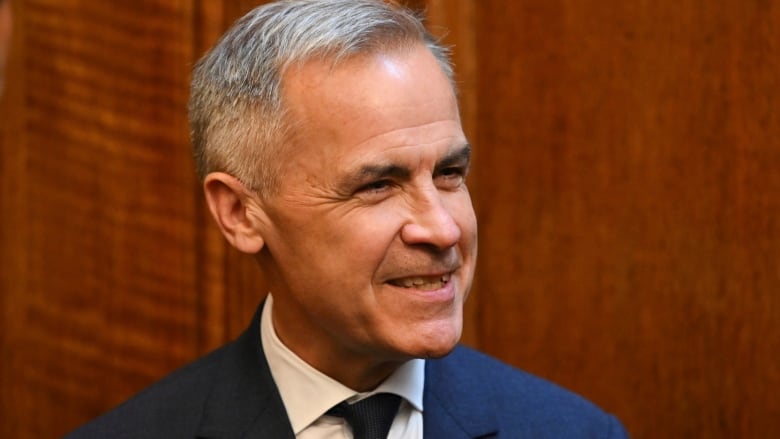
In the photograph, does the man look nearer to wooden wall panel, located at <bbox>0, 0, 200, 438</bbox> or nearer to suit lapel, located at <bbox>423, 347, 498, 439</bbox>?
suit lapel, located at <bbox>423, 347, 498, 439</bbox>

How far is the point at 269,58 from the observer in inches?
93.0

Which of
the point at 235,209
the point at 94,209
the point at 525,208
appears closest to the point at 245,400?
the point at 235,209

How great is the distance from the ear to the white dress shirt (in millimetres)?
206

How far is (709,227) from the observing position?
2791 mm

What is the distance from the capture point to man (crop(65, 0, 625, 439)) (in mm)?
2283

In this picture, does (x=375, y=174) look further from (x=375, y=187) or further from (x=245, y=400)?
(x=245, y=400)

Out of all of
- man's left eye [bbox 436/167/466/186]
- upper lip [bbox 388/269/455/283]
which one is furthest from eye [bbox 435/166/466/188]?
upper lip [bbox 388/269/455/283]

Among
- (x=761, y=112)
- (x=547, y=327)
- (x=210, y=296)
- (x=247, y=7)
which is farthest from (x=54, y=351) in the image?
(x=761, y=112)

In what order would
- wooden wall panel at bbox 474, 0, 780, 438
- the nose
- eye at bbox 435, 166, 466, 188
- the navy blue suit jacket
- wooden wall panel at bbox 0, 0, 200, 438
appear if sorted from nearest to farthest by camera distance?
the nose < eye at bbox 435, 166, 466, 188 < the navy blue suit jacket < wooden wall panel at bbox 474, 0, 780, 438 < wooden wall panel at bbox 0, 0, 200, 438

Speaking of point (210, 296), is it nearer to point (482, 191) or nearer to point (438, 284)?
point (482, 191)

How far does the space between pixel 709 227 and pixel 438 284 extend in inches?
29.4

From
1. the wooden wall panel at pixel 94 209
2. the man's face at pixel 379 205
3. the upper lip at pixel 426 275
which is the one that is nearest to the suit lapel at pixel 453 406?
the man's face at pixel 379 205

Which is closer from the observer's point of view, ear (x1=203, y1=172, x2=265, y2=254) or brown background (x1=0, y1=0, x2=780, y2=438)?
ear (x1=203, y1=172, x2=265, y2=254)

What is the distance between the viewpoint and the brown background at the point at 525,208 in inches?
109
